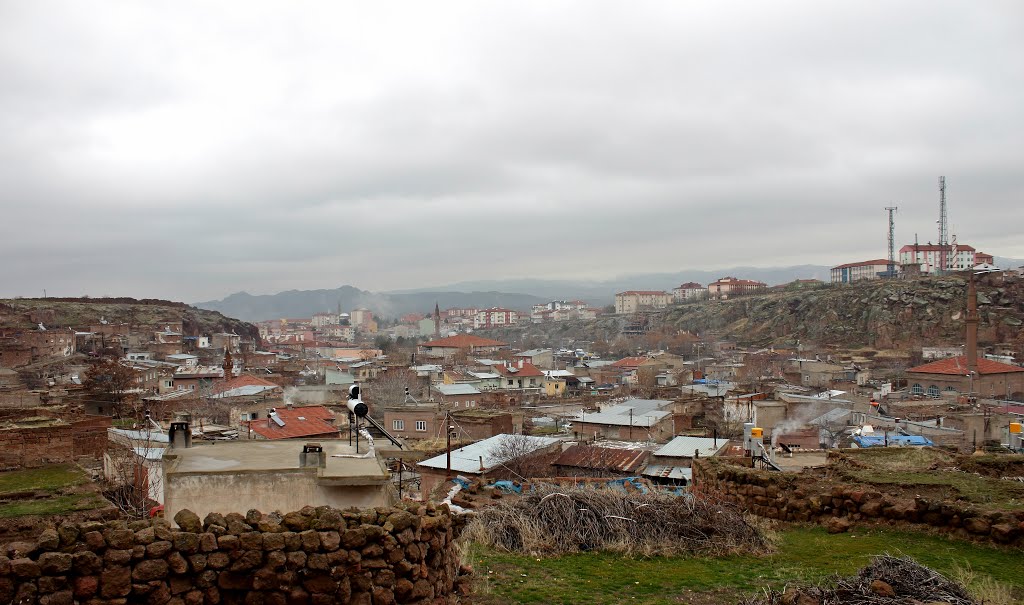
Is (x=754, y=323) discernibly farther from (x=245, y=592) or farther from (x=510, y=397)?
(x=245, y=592)

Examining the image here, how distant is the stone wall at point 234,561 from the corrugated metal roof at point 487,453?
1537 cm

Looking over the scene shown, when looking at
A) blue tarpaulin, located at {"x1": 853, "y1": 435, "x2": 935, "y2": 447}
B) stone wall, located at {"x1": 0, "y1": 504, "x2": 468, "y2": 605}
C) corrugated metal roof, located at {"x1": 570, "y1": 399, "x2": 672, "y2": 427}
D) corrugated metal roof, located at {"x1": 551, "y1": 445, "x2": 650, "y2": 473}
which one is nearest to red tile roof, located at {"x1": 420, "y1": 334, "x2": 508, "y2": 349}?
corrugated metal roof, located at {"x1": 570, "y1": 399, "x2": 672, "y2": 427}

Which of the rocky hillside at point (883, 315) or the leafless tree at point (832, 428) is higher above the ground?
the rocky hillside at point (883, 315)

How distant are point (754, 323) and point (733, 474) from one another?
4381 inches

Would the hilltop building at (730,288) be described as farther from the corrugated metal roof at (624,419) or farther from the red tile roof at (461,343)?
the corrugated metal roof at (624,419)

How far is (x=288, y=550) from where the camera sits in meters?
5.74

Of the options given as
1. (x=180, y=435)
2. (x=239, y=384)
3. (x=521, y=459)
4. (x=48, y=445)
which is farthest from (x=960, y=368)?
(x=180, y=435)

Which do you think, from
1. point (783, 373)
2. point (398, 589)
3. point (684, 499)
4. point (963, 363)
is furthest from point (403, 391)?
point (398, 589)

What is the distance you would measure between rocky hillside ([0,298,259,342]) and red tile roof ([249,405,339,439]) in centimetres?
5669

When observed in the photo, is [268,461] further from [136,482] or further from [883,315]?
[883,315]

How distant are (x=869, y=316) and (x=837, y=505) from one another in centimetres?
9916

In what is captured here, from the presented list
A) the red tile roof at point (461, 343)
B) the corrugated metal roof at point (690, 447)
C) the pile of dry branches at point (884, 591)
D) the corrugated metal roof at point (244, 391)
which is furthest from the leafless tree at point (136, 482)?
the red tile roof at point (461, 343)

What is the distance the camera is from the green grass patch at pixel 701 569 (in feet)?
24.5

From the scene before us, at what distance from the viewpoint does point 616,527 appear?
31.9 feet
